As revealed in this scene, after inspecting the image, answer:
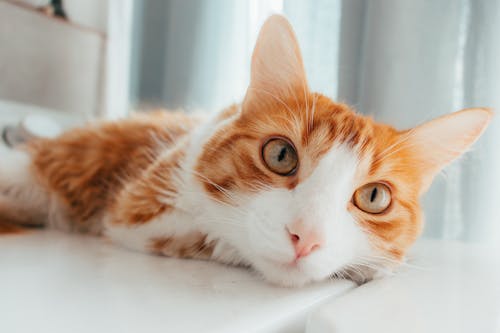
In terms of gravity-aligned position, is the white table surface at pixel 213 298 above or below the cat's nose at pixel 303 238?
below

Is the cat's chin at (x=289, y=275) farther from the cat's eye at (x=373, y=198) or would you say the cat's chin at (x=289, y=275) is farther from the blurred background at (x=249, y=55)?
the blurred background at (x=249, y=55)

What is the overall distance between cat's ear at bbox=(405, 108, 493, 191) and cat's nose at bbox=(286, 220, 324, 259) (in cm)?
33

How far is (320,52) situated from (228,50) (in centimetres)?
40

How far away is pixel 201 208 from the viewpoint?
0.85 metres

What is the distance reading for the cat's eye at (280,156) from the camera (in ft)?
2.43

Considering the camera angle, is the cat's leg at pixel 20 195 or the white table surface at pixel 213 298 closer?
the white table surface at pixel 213 298

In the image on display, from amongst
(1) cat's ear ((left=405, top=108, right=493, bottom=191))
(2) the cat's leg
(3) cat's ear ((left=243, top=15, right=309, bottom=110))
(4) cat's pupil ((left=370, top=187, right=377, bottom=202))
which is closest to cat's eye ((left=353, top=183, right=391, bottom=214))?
(4) cat's pupil ((left=370, top=187, right=377, bottom=202))

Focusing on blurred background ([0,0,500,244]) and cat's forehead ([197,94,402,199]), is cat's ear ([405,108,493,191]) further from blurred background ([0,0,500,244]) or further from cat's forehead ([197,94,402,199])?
blurred background ([0,0,500,244])

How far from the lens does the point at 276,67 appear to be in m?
0.84

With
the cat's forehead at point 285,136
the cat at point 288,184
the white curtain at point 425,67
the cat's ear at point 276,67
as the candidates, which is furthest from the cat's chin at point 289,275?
the white curtain at point 425,67

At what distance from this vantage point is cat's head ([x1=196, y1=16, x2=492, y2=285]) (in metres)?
0.66

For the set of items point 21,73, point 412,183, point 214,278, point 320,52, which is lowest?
point 214,278

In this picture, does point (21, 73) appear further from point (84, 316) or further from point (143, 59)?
point (84, 316)

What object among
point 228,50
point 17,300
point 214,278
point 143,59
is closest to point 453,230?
point 214,278
